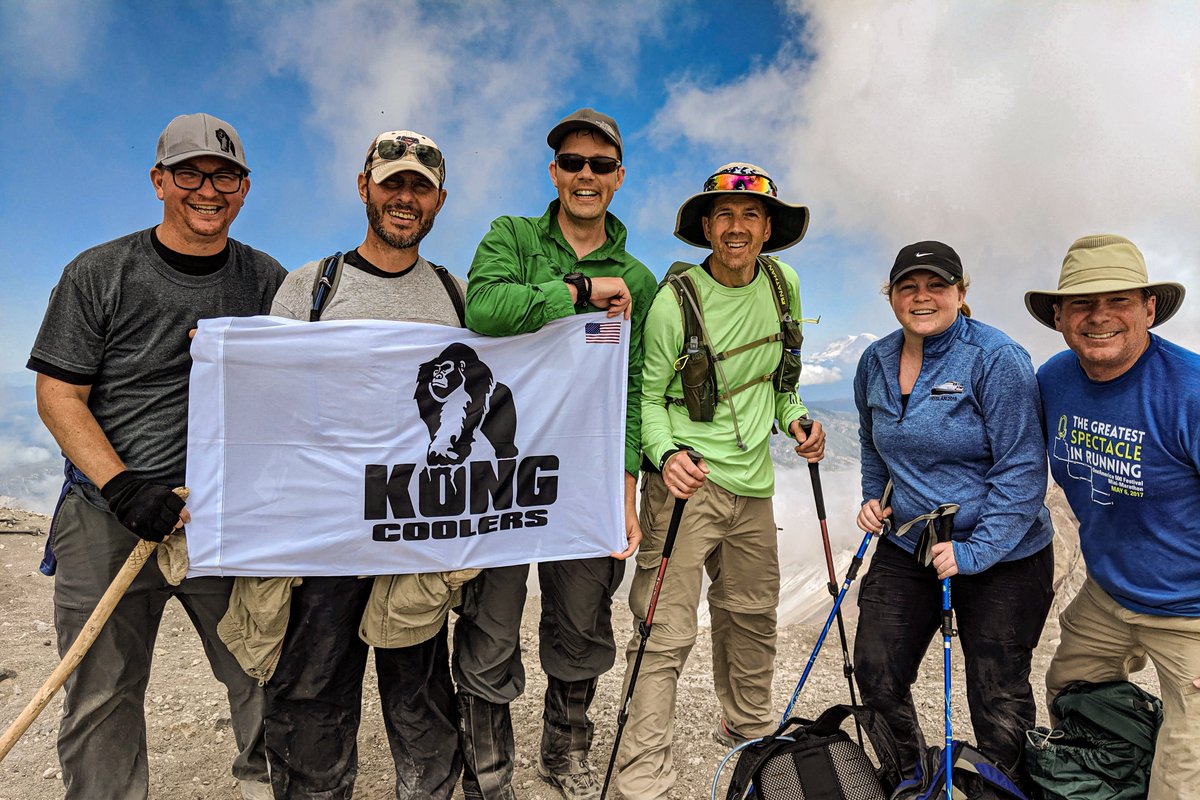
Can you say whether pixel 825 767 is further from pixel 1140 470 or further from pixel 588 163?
pixel 588 163

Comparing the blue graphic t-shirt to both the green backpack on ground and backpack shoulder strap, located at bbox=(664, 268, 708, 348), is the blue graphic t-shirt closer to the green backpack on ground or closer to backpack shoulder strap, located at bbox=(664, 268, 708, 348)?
the green backpack on ground

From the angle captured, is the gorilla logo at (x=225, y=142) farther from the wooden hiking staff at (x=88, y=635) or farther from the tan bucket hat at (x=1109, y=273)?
the tan bucket hat at (x=1109, y=273)

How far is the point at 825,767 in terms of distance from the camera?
13.5ft

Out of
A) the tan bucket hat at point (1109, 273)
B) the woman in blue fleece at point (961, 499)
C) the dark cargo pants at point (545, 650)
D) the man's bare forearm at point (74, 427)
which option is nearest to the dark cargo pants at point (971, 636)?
the woman in blue fleece at point (961, 499)

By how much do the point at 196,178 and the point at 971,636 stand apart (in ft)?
18.2

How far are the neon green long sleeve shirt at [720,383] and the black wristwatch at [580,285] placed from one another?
53 centimetres

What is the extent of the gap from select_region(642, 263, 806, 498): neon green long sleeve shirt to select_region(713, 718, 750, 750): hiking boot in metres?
2.17

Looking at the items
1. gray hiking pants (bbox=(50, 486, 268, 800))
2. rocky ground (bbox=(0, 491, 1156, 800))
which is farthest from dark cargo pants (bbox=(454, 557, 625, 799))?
gray hiking pants (bbox=(50, 486, 268, 800))

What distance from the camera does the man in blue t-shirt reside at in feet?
12.5

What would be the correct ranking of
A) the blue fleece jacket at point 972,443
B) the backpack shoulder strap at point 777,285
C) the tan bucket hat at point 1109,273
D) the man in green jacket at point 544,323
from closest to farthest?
1. the tan bucket hat at point 1109,273
2. the blue fleece jacket at point 972,443
3. the man in green jacket at point 544,323
4. the backpack shoulder strap at point 777,285

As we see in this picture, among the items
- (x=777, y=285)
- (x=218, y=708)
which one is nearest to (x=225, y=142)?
(x=777, y=285)

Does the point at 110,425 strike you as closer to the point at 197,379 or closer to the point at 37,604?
the point at 197,379

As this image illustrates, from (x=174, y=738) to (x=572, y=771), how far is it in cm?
373

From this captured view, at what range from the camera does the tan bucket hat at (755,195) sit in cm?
492
